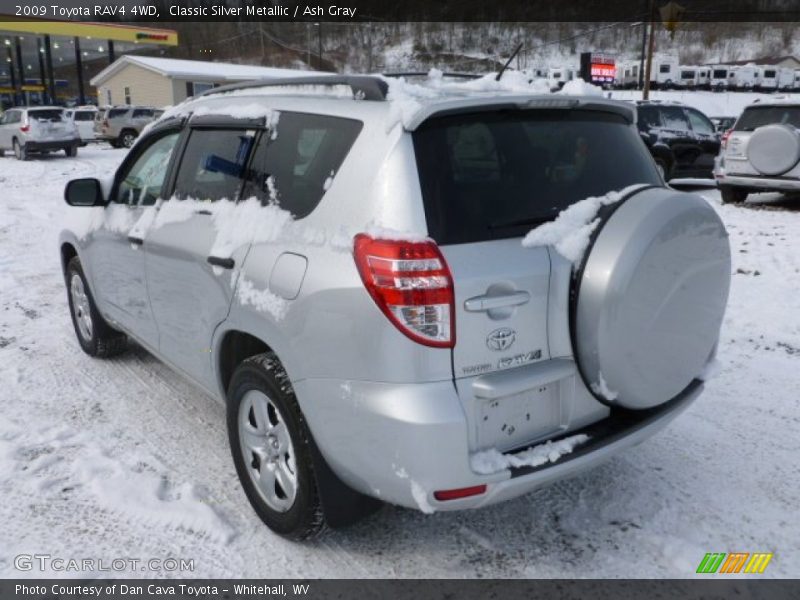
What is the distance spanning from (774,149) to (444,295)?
1039 cm

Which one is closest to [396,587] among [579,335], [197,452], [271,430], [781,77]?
[271,430]

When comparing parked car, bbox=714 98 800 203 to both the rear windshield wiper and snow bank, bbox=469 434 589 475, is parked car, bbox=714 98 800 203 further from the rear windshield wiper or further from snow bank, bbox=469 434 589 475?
snow bank, bbox=469 434 589 475

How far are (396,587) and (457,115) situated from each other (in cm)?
181

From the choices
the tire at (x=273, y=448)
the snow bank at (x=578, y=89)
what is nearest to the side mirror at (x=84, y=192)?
the tire at (x=273, y=448)

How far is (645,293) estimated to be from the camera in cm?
243

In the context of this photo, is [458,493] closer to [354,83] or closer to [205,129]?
[354,83]

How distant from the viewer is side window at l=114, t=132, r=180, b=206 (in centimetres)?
382

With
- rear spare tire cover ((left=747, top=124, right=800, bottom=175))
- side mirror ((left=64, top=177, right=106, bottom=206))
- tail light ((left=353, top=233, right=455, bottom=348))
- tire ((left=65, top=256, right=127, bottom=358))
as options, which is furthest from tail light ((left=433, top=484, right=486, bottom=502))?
rear spare tire cover ((left=747, top=124, right=800, bottom=175))

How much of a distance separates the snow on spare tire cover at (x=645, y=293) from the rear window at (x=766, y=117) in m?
10.2

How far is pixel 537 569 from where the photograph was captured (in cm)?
270

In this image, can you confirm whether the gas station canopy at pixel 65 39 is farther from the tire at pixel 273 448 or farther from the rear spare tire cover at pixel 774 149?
the tire at pixel 273 448

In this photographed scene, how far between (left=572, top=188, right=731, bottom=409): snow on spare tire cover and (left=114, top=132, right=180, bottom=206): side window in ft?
8.14

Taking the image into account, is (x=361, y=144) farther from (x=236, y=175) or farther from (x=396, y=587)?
(x=396, y=587)

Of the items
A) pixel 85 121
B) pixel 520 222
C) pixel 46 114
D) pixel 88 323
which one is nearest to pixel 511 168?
pixel 520 222
